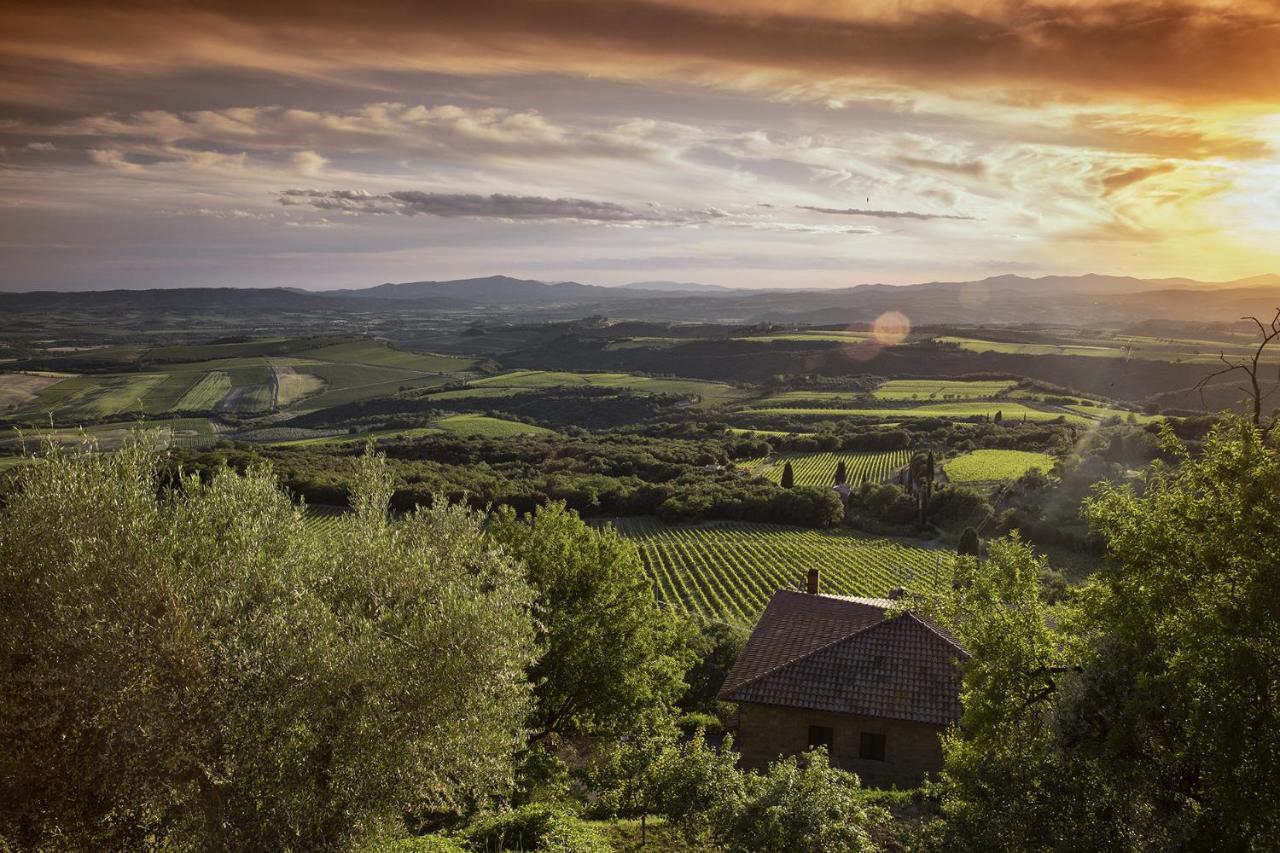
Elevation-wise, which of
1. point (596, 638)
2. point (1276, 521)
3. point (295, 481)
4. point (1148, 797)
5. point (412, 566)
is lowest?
point (295, 481)

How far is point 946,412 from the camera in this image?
14350 cm

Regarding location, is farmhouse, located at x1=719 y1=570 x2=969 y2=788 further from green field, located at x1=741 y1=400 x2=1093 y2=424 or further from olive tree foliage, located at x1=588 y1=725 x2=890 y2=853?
green field, located at x1=741 y1=400 x2=1093 y2=424

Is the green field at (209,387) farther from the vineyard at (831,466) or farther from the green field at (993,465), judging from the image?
the green field at (993,465)

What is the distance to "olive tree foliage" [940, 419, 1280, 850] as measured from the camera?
31.1 ft

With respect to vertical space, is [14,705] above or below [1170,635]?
below

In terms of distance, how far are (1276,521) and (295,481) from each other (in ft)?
281

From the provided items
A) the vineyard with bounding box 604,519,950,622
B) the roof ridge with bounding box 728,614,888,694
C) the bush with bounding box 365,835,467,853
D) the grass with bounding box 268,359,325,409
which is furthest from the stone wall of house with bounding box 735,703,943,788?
the grass with bounding box 268,359,325,409

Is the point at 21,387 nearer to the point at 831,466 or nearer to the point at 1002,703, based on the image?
the point at 831,466

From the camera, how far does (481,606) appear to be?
14398 mm

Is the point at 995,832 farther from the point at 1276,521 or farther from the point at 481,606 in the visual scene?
the point at 481,606

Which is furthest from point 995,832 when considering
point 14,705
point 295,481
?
point 295,481

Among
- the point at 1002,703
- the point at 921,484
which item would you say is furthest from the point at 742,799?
the point at 921,484

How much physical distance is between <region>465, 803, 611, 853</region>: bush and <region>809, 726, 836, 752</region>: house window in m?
10.7

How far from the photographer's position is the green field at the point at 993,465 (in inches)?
3804
